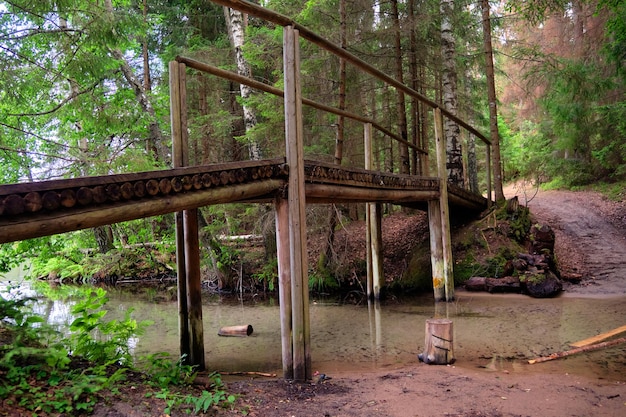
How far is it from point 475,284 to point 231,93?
9.25 metres

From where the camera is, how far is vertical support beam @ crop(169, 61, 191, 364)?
5793 millimetres

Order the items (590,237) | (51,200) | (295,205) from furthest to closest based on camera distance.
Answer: (590,237) < (295,205) < (51,200)

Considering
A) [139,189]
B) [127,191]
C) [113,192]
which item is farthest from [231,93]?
[113,192]

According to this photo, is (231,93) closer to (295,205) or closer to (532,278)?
(532,278)

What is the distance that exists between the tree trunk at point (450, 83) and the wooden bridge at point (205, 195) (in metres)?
5.30

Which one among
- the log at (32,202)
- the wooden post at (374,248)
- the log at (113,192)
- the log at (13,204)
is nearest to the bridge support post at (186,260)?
the log at (113,192)

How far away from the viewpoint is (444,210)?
10.3 m

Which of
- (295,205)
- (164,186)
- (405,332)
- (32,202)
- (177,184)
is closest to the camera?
(32,202)

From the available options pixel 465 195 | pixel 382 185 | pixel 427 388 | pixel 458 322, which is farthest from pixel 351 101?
pixel 427 388

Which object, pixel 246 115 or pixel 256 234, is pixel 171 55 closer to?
pixel 246 115

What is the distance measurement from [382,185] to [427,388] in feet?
13.8

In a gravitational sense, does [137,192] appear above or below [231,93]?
below

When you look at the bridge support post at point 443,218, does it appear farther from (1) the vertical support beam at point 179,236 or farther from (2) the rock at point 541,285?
(1) the vertical support beam at point 179,236

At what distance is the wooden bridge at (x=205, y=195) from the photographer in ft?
9.84
